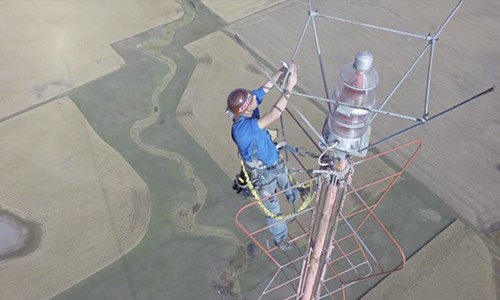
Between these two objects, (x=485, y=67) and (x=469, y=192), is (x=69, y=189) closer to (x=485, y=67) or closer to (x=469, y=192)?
(x=469, y=192)

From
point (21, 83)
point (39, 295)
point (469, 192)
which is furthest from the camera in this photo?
point (21, 83)

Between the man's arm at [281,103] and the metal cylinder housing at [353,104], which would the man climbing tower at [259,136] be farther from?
the metal cylinder housing at [353,104]

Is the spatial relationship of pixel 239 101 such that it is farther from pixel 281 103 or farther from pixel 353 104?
pixel 353 104

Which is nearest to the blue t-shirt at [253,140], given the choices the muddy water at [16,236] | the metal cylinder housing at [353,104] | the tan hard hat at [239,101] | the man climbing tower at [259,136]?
the man climbing tower at [259,136]

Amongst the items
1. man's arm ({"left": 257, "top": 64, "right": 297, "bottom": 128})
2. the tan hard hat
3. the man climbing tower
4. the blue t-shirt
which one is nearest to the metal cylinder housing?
man's arm ({"left": 257, "top": 64, "right": 297, "bottom": 128})


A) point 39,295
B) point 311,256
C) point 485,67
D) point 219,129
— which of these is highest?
point 311,256

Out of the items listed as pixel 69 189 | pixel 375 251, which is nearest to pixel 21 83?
pixel 69 189

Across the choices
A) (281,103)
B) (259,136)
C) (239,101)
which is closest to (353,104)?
(281,103)
